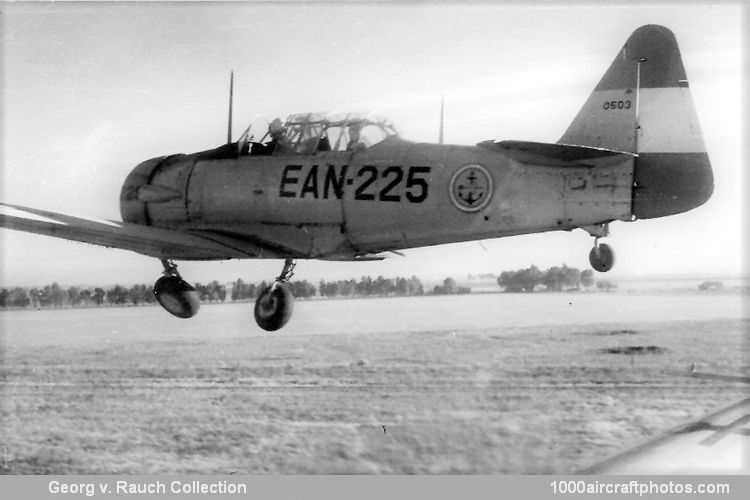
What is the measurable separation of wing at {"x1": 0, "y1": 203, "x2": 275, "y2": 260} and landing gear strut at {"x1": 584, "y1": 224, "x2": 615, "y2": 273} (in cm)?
228

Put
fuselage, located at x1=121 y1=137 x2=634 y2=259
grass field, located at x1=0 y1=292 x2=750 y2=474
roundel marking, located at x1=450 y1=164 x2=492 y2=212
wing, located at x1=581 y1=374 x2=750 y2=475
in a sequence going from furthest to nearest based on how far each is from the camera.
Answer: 1. grass field, located at x1=0 y1=292 x2=750 y2=474
2. wing, located at x1=581 y1=374 x2=750 y2=475
3. roundel marking, located at x1=450 y1=164 x2=492 y2=212
4. fuselage, located at x1=121 y1=137 x2=634 y2=259

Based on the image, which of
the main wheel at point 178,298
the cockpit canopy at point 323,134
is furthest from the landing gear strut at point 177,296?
the cockpit canopy at point 323,134

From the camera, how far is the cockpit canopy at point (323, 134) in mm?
4465

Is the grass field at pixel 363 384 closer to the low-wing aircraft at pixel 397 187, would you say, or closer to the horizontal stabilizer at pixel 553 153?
the low-wing aircraft at pixel 397 187

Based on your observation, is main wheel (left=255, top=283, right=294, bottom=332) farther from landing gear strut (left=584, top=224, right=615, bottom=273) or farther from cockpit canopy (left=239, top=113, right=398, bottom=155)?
landing gear strut (left=584, top=224, right=615, bottom=273)

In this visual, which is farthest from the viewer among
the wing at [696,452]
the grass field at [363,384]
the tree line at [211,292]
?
the tree line at [211,292]

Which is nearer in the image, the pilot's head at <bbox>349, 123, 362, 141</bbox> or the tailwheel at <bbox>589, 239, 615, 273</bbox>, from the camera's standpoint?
the tailwheel at <bbox>589, 239, 615, 273</bbox>

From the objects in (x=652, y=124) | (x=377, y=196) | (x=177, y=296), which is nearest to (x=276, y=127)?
(x=377, y=196)

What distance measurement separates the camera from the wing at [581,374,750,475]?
420cm

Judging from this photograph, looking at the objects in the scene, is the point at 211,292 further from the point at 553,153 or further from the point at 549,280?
the point at 553,153

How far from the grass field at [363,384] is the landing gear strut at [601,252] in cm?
70

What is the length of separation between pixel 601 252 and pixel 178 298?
312cm

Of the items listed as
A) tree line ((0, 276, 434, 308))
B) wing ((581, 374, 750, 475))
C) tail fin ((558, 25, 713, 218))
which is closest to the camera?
tail fin ((558, 25, 713, 218))

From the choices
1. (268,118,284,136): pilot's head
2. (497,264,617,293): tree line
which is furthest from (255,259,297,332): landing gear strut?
(497,264,617,293): tree line
